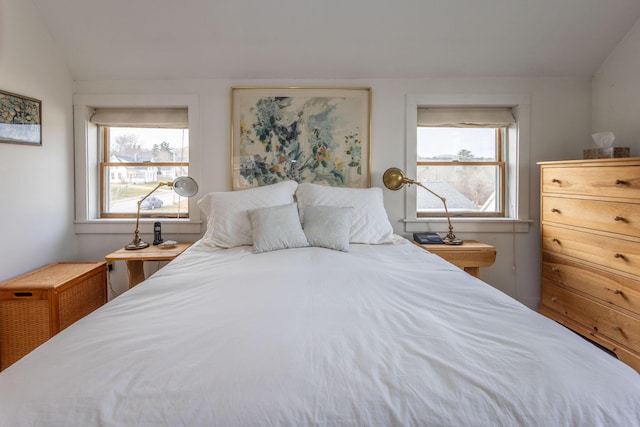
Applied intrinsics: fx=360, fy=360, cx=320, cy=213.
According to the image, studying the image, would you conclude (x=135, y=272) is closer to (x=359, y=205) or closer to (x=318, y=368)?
(x=359, y=205)

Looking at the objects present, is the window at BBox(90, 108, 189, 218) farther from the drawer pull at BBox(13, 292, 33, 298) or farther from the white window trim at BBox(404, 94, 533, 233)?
the white window trim at BBox(404, 94, 533, 233)

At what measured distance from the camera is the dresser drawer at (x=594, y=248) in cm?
218

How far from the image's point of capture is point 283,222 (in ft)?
7.73

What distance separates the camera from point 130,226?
125 inches

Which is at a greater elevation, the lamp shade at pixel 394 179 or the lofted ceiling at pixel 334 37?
the lofted ceiling at pixel 334 37

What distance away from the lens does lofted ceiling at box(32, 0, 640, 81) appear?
8.62 feet

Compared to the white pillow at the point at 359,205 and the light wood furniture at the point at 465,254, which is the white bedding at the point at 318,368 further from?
the light wood furniture at the point at 465,254

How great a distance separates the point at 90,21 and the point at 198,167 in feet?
4.31

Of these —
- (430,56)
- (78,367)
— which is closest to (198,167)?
(430,56)

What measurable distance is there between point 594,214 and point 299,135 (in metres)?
2.24

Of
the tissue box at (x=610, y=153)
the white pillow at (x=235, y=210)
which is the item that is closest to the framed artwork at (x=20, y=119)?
the white pillow at (x=235, y=210)

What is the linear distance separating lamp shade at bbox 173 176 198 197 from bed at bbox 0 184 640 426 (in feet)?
4.44

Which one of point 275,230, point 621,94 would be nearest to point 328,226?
point 275,230

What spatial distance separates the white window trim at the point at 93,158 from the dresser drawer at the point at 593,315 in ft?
9.62
